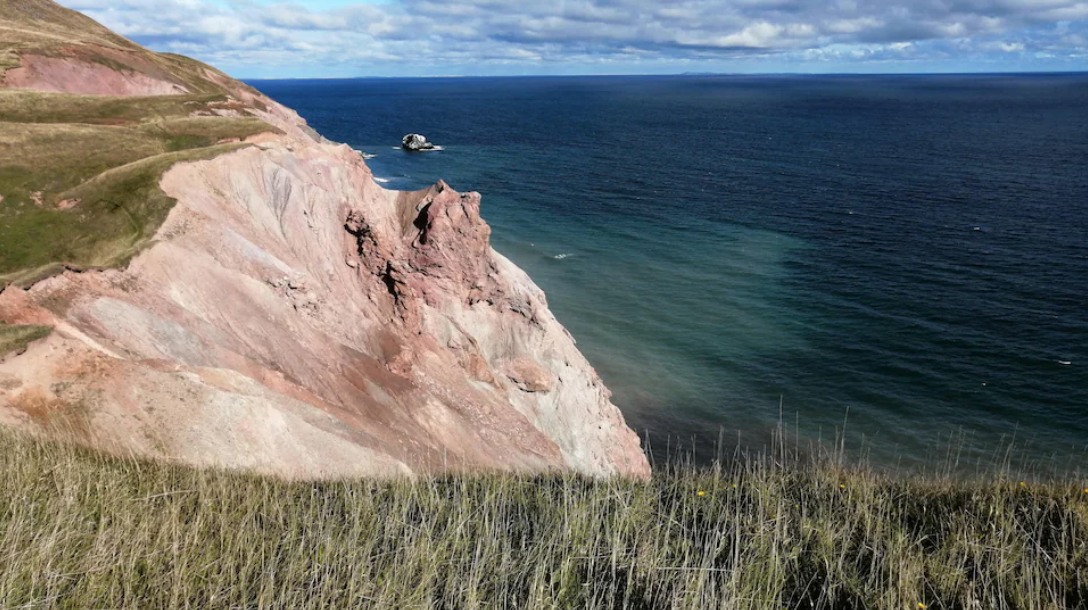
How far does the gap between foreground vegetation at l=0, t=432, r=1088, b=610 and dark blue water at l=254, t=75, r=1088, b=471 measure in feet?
50.9

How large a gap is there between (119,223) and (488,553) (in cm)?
1927

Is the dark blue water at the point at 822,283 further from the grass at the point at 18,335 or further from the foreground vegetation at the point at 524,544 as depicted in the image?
the grass at the point at 18,335

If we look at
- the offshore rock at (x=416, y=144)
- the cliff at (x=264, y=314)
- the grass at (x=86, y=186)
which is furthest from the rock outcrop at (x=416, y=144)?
the grass at (x=86, y=186)

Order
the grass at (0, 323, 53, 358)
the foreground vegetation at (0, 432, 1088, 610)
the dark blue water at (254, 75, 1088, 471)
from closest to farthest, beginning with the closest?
the foreground vegetation at (0, 432, 1088, 610) < the grass at (0, 323, 53, 358) < the dark blue water at (254, 75, 1088, 471)

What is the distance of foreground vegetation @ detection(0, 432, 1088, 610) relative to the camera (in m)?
7.66

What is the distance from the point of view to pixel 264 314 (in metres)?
21.8

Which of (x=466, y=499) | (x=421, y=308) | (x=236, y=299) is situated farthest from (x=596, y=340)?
(x=466, y=499)

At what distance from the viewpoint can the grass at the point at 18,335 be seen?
15.3 m

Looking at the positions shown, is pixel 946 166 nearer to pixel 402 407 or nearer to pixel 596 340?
pixel 596 340

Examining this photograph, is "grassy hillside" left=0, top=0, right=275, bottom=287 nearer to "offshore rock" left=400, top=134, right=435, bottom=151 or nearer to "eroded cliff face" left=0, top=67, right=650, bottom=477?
"eroded cliff face" left=0, top=67, right=650, bottom=477

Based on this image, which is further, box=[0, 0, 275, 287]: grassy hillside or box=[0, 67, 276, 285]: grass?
box=[0, 0, 275, 287]: grassy hillside

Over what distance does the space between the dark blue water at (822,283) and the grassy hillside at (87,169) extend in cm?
2664

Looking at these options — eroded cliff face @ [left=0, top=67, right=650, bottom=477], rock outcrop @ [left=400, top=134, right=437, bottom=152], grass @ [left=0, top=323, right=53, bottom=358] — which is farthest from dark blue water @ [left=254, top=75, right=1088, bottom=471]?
grass @ [left=0, top=323, right=53, bottom=358]

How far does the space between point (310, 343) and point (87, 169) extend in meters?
11.6
